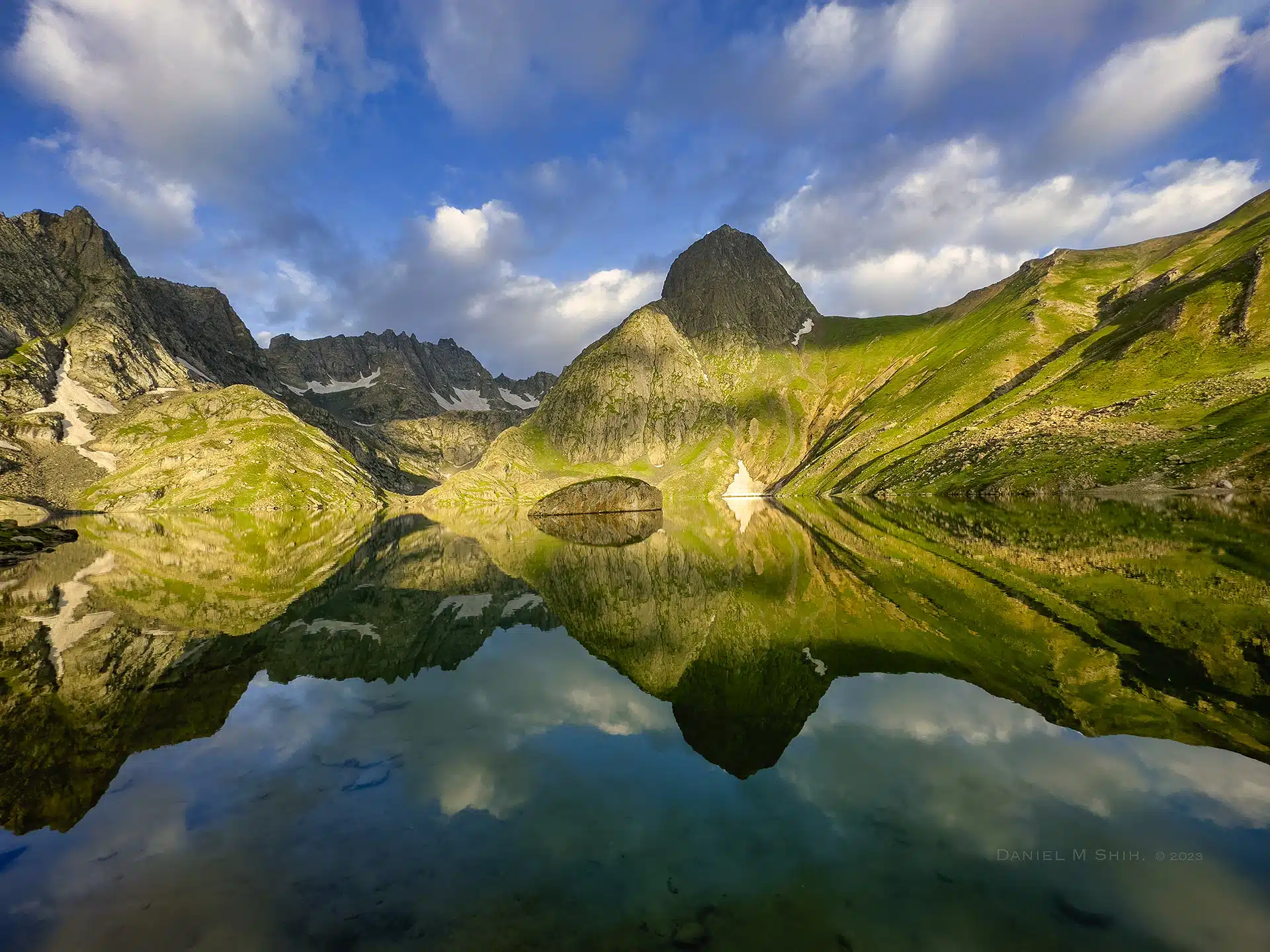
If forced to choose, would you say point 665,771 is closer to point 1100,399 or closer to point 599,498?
point 599,498

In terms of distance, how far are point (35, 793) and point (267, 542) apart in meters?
69.4

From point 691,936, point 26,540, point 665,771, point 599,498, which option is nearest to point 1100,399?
point 599,498

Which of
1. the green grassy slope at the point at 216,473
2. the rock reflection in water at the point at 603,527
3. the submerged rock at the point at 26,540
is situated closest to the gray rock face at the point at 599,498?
the rock reflection in water at the point at 603,527

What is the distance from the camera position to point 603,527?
96.7m

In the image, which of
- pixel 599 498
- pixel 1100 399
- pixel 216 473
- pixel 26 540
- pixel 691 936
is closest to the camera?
pixel 691 936

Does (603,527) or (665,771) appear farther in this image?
(603,527)

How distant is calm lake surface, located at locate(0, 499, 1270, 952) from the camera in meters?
8.02

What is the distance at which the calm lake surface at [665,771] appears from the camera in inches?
316

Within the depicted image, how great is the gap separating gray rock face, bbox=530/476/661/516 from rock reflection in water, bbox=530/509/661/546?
251cm

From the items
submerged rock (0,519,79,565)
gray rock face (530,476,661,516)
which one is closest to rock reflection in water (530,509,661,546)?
gray rock face (530,476,661,516)

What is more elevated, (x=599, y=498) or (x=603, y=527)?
(x=599, y=498)

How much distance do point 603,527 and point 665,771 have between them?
276 feet

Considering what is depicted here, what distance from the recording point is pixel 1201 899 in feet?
25.5

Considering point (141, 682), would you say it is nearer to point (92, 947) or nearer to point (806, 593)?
point (92, 947)
